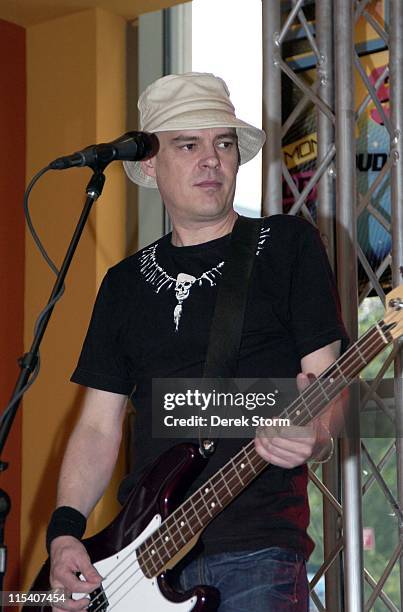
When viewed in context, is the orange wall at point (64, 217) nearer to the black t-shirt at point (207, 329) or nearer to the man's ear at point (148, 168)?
the man's ear at point (148, 168)

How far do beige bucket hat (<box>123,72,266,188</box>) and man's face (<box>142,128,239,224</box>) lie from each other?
3 centimetres

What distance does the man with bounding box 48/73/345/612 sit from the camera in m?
1.83

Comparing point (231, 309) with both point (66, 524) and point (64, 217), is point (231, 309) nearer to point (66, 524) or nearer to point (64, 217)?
point (66, 524)

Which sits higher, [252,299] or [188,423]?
[252,299]

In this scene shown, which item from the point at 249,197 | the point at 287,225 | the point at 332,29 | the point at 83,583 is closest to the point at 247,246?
the point at 287,225

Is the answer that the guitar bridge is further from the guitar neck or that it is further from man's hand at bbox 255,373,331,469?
man's hand at bbox 255,373,331,469

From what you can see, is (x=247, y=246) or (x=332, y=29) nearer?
A: (x=247, y=246)

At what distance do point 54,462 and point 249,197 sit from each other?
1.18 m

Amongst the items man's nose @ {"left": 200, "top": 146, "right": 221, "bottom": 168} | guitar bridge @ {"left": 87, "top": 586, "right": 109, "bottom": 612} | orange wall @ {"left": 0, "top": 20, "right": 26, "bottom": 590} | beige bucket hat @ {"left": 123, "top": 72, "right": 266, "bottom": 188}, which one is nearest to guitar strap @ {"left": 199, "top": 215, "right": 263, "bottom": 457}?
man's nose @ {"left": 200, "top": 146, "right": 221, "bottom": 168}

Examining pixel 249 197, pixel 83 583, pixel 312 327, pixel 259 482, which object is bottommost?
pixel 83 583

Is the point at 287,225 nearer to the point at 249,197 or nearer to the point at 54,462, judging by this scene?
the point at 249,197

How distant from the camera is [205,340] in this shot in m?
2.00

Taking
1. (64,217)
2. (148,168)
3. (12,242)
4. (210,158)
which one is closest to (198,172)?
(210,158)

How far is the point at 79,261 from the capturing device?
11.9ft
